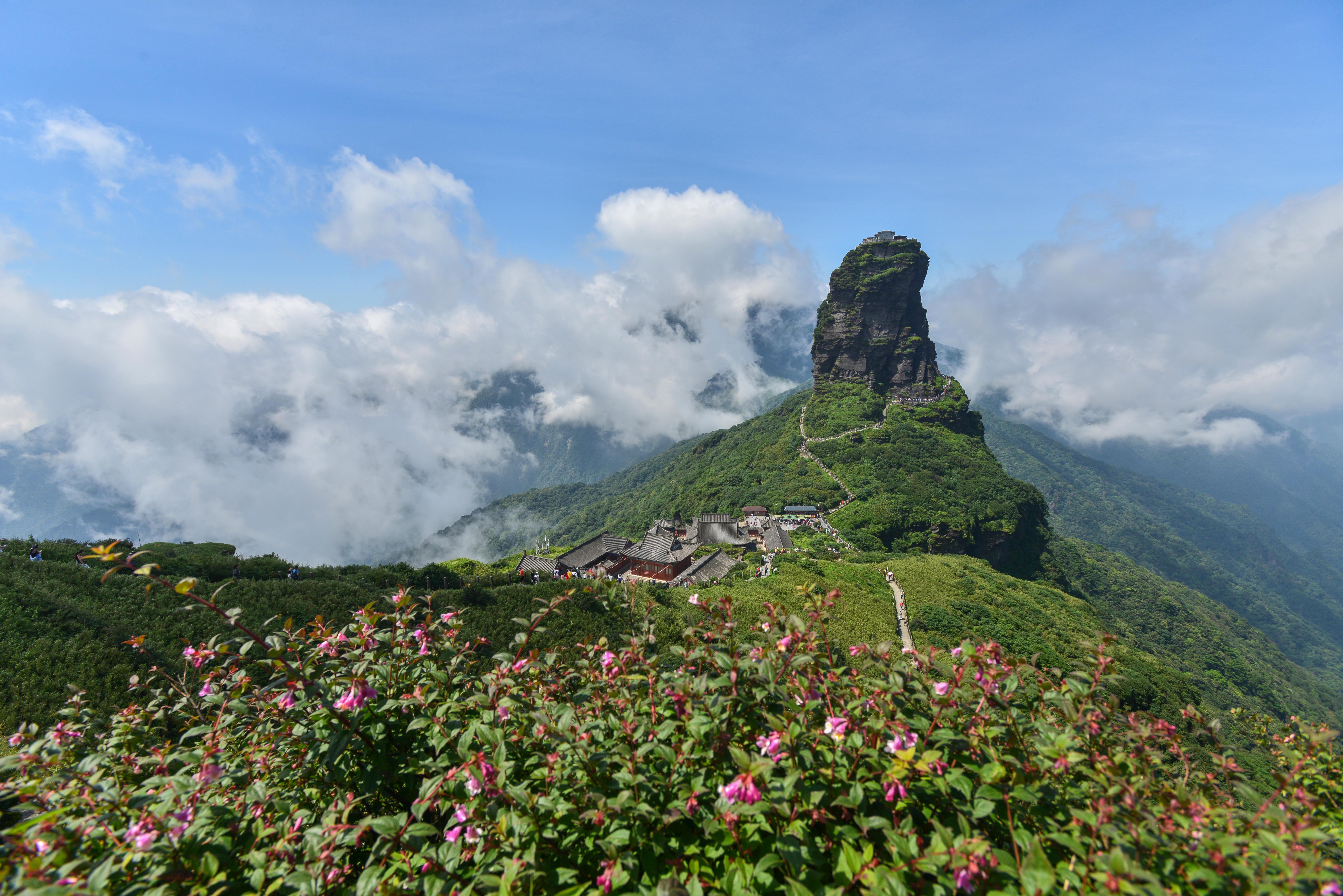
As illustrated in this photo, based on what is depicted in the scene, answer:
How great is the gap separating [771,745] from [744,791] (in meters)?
0.42

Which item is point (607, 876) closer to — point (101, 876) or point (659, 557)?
point (101, 876)

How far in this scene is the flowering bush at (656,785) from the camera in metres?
2.59

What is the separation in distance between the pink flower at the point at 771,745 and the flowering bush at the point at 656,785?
0.02 meters

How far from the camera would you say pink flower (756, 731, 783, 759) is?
304cm

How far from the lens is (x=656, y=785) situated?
323cm

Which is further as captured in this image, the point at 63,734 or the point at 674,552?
the point at 674,552

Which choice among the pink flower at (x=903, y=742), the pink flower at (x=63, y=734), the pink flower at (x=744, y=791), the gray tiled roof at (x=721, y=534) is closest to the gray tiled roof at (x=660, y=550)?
the gray tiled roof at (x=721, y=534)

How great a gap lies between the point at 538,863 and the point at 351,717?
1786 millimetres

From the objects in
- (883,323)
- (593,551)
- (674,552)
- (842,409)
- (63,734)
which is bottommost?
(63,734)

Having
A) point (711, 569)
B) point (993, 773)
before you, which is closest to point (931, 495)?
point (711, 569)

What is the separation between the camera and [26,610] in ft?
42.1

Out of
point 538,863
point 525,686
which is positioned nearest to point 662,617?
point 525,686

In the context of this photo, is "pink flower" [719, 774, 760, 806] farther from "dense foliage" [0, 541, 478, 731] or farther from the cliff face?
the cliff face

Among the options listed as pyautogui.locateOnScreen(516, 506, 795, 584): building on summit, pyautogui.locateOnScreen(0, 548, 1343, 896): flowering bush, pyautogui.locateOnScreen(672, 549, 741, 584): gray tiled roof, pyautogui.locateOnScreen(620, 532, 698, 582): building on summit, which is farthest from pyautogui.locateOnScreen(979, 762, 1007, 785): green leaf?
pyautogui.locateOnScreen(620, 532, 698, 582): building on summit
